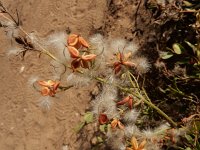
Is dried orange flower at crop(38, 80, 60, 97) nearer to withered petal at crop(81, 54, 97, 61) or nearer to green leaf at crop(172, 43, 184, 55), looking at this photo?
withered petal at crop(81, 54, 97, 61)

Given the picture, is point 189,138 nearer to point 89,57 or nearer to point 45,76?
point 89,57

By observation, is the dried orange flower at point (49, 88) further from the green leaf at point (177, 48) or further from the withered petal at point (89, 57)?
the green leaf at point (177, 48)

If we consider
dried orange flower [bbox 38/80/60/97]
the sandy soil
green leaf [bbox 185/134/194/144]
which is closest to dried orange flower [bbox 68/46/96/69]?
dried orange flower [bbox 38/80/60/97]

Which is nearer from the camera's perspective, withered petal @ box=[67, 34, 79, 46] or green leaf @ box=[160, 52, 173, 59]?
withered petal @ box=[67, 34, 79, 46]

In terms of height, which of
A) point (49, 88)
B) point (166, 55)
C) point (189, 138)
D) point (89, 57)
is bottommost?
point (189, 138)

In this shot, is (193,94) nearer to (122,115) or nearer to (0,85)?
(122,115)

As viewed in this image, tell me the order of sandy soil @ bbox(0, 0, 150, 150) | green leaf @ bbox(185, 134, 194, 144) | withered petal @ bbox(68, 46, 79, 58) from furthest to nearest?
sandy soil @ bbox(0, 0, 150, 150) < green leaf @ bbox(185, 134, 194, 144) < withered petal @ bbox(68, 46, 79, 58)

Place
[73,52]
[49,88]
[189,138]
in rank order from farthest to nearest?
[189,138] → [49,88] → [73,52]

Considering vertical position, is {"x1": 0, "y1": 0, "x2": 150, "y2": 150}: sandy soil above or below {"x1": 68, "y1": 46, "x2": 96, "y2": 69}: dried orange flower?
below

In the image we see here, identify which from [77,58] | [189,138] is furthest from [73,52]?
[189,138]
